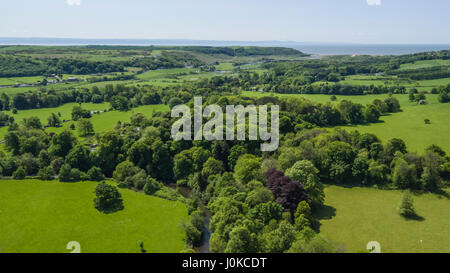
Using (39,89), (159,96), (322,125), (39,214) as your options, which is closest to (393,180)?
(322,125)

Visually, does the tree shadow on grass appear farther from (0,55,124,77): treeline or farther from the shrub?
(0,55,124,77): treeline

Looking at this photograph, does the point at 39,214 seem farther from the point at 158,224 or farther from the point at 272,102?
the point at 272,102

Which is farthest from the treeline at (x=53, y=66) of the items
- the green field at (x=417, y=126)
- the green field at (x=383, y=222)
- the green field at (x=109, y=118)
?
the green field at (x=383, y=222)

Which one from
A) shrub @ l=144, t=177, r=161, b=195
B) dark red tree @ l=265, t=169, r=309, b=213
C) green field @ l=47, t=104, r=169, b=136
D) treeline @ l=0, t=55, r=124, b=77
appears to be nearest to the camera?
dark red tree @ l=265, t=169, r=309, b=213

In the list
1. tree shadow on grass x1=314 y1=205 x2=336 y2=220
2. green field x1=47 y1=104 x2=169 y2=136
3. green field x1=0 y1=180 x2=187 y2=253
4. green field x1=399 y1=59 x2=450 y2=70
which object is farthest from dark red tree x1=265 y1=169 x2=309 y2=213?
green field x1=399 y1=59 x2=450 y2=70

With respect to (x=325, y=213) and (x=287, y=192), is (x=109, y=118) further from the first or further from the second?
(x=325, y=213)

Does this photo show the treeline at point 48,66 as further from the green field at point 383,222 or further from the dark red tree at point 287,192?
the green field at point 383,222
